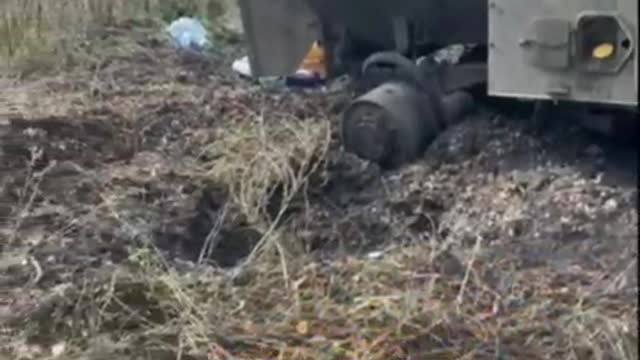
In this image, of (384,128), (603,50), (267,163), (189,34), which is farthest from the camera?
(189,34)

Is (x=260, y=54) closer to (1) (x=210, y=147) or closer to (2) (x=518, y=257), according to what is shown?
(1) (x=210, y=147)

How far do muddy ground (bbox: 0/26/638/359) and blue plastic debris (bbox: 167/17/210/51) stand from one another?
216 cm

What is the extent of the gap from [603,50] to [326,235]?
3.58 ft

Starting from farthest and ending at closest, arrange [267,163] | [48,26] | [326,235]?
[48,26] → [267,163] → [326,235]

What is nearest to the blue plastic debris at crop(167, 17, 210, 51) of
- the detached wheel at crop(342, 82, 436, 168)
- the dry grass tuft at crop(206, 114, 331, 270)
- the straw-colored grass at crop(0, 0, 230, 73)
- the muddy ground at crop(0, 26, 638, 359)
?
the straw-colored grass at crop(0, 0, 230, 73)

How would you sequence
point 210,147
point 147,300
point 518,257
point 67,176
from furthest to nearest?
1. point 210,147
2. point 67,176
3. point 518,257
4. point 147,300

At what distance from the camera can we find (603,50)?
4.15 m

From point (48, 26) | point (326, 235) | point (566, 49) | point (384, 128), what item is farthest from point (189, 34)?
point (566, 49)

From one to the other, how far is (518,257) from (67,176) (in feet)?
6.21

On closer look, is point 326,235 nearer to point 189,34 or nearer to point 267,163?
point 267,163

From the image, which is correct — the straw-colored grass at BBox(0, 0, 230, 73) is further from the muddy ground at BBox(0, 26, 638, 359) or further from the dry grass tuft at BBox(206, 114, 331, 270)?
the dry grass tuft at BBox(206, 114, 331, 270)

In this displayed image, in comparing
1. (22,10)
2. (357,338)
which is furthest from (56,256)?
(22,10)

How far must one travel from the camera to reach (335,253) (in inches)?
166

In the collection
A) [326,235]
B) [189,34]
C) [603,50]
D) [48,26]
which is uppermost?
[603,50]
